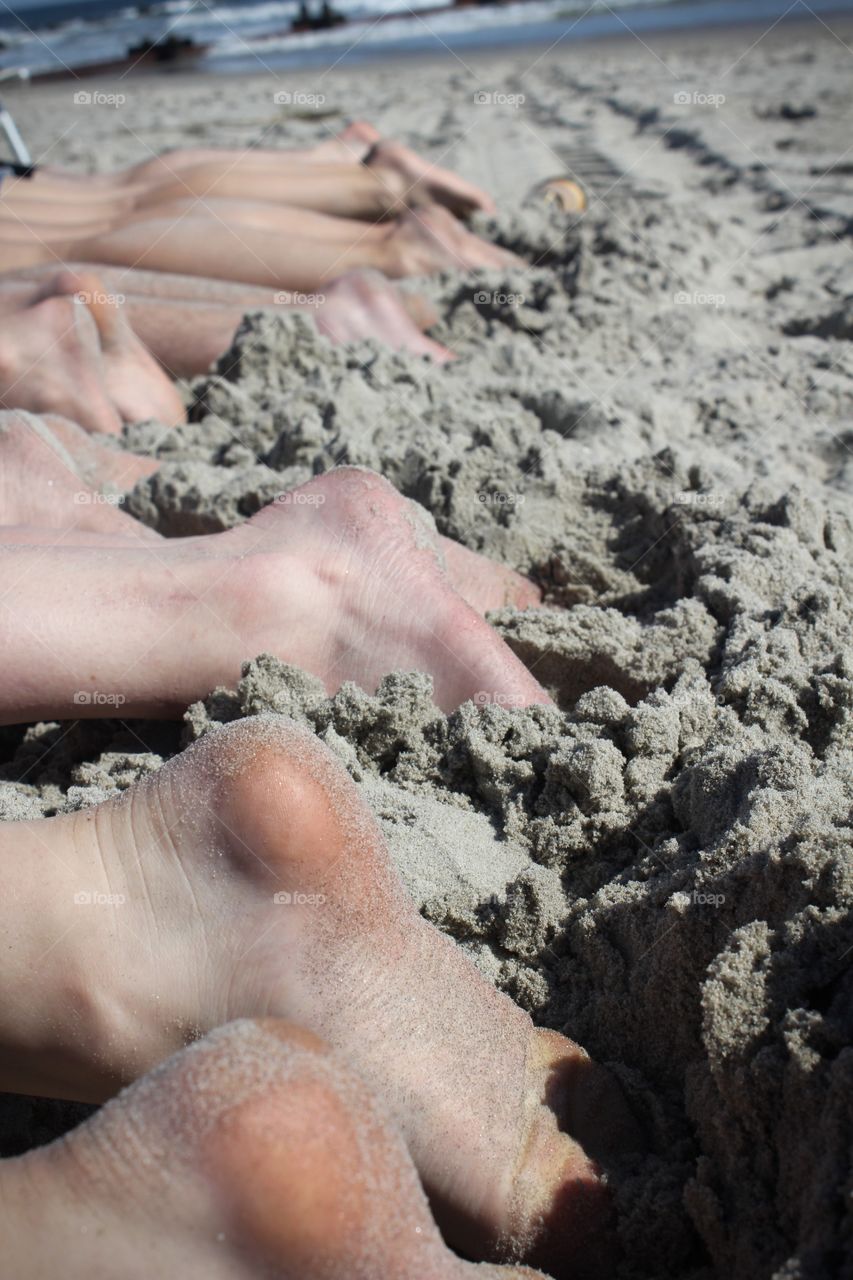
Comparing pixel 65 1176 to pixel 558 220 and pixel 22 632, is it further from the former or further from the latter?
pixel 558 220

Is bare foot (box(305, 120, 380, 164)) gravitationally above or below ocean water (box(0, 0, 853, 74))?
below

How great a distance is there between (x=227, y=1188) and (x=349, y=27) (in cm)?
2023

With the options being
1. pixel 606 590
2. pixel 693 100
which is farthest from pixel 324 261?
pixel 693 100

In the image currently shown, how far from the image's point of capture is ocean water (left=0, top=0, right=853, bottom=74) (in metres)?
12.8

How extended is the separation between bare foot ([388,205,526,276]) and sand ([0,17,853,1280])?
139 millimetres

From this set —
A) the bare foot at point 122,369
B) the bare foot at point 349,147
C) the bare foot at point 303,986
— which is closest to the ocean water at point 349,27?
the bare foot at point 349,147

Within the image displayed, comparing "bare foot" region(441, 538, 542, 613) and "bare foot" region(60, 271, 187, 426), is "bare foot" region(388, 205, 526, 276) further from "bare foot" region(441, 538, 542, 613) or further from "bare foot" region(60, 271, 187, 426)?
"bare foot" region(441, 538, 542, 613)

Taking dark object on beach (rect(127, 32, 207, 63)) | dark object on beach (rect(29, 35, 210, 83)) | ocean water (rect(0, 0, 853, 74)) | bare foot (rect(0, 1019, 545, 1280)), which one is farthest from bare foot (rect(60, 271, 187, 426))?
dark object on beach (rect(127, 32, 207, 63))

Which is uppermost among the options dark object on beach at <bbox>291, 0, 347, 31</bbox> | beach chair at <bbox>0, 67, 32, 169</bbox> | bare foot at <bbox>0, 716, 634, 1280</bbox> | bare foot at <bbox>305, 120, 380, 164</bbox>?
dark object on beach at <bbox>291, 0, 347, 31</bbox>

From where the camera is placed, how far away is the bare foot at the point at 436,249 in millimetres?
3346

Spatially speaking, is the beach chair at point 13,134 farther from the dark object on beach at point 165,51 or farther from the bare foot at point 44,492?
the dark object on beach at point 165,51

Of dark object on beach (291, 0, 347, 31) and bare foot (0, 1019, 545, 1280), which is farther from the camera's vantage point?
dark object on beach (291, 0, 347, 31)

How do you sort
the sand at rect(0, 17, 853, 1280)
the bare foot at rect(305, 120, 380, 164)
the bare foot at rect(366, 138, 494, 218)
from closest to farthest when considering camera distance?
1. the sand at rect(0, 17, 853, 1280)
2. the bare foot at rect(366, 138, 494, 218)
3. the bare foot at rect(305, 120, 380, 164)

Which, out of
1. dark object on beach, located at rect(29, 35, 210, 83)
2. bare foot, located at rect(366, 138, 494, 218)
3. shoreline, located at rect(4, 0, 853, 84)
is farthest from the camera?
dark object on beach, located at rect(29, 35, 210, 83)
